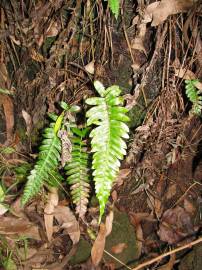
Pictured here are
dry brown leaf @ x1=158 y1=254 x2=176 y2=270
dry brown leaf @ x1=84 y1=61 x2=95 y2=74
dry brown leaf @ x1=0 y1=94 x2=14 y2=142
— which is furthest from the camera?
dry brown leaf @ x1=0 y1=94 x2=14 y2=142

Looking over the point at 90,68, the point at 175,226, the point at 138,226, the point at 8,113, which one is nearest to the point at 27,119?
the point at 8,113

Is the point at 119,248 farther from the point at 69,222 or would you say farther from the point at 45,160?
the point at 45,160

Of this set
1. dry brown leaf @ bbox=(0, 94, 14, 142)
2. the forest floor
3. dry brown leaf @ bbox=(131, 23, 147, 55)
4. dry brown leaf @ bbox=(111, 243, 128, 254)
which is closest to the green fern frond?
the forest floor

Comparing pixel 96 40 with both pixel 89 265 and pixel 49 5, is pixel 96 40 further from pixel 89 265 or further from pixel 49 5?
pixel 89 265

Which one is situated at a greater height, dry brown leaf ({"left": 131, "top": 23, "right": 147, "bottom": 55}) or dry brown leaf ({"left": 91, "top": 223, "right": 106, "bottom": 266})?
dry brown leaf ({"left": 131, "top": 23, "right": 147, "bottom": 55})

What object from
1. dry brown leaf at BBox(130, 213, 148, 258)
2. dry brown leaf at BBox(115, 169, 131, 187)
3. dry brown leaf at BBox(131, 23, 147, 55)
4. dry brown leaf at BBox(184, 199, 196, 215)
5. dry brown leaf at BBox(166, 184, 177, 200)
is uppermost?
dry brown leaf at BBox(131, 23, 147, 55)

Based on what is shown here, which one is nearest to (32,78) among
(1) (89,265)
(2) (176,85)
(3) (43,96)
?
(3) (43,96)

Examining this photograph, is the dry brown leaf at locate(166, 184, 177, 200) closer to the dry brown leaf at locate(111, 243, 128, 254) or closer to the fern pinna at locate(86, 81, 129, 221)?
the dry brown leaf at locate(111, 243, 128, 254)

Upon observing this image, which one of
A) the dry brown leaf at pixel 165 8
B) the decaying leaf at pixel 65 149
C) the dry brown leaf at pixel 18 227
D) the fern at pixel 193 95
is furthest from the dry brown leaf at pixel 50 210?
the dry brown leaf at pixel 165 8
